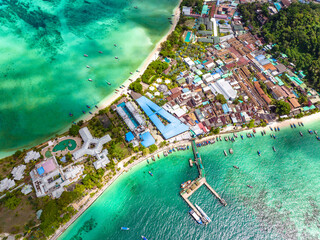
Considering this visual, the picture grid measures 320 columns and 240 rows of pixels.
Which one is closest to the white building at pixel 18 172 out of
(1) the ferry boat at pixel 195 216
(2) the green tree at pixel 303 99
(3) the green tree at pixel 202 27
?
(1) the ferry boat at pixel 195 216

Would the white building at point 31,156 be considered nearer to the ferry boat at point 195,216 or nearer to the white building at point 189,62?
the ferry boat at point 195,216

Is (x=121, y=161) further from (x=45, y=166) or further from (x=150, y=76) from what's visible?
(x=150, y=76)

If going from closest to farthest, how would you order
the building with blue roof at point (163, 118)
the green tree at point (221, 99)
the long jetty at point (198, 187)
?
the long jetty at point (198, 187)
the building with blue roof at point (163, 118)
the green tree at point (221, 99)

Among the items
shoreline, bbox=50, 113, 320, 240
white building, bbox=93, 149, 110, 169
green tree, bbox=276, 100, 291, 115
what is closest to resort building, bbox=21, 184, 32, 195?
shoreline, bbox=50, 113, 320, 240

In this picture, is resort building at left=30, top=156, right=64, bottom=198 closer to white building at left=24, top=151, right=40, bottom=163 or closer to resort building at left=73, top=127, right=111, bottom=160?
white building at left=24, top=151, right=40, bottom=163

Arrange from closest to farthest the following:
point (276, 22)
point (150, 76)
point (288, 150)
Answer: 1. point (288, 150)
2. point (150, 76)
3. point (276, 22)

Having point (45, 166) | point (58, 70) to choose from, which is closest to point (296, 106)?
point (45, 166)
